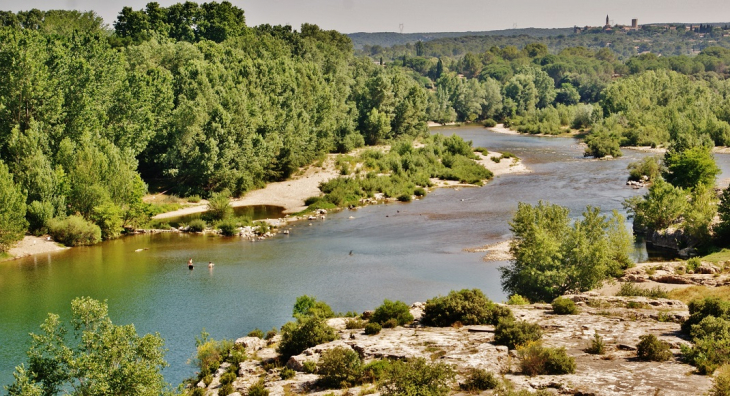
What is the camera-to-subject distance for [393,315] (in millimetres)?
39281

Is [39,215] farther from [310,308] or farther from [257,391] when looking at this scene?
[257,391]

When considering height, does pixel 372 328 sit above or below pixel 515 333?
below

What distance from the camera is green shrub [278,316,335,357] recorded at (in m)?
35.8

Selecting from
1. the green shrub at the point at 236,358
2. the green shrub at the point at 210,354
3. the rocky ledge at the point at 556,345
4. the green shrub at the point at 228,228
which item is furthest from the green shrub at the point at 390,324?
the green shrub at the point at 228,228

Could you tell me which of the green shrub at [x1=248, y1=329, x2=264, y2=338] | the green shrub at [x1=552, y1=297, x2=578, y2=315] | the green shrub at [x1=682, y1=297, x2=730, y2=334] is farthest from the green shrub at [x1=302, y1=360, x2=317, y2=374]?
the green shrub at [x1=682, y1=297, x2=730, y2=334]

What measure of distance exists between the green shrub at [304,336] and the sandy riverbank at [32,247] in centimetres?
3470

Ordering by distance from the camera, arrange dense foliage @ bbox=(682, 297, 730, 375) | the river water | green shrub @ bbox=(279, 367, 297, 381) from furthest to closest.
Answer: the river water, green shrub @ bbox=(279, 367, 297, 381), dense foliage @ bbox=(682, 297, 730, 375)

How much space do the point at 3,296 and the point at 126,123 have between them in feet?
112

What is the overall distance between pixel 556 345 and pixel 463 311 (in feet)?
19.1

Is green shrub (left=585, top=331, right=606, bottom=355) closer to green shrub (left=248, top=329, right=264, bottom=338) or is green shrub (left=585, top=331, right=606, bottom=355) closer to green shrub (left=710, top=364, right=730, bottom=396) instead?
green shrub (left=710, top=364, right=730, bottom=396)

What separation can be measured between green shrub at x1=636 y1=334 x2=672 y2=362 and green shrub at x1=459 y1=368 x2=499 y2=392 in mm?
6480

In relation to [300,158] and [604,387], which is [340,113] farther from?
Result: [604,387]

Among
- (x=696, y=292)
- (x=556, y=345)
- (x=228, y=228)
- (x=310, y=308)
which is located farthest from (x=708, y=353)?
Answer: (x=228, y=228)

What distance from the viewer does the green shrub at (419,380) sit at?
26.7m
